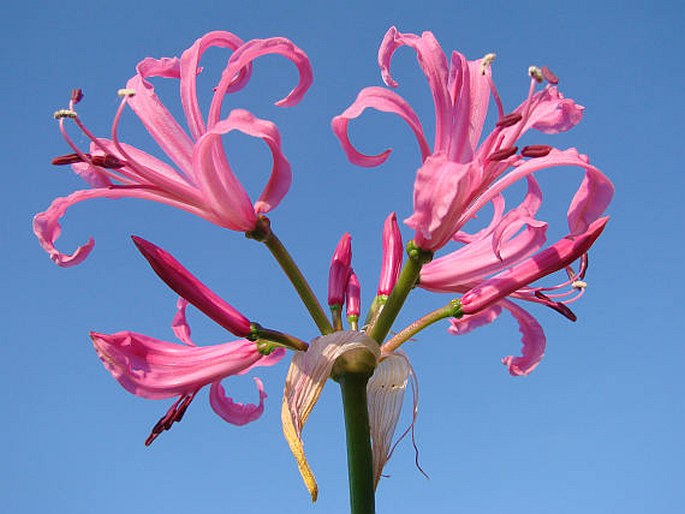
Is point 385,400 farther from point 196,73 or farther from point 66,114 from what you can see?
point 66,114

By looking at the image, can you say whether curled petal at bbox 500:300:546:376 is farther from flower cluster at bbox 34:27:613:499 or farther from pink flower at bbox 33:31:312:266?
pink flower at bbox 33:31:312:266

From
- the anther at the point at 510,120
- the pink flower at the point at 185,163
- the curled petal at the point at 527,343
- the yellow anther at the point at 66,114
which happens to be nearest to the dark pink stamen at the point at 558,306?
the curled petal at the point at 527,343

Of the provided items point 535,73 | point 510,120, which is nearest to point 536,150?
point 510,120

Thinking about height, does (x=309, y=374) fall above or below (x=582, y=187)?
below

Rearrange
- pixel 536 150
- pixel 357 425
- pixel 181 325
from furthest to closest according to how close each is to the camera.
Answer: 1. pixel 181 325
2. pixel 536 150
3. pixel 357 425

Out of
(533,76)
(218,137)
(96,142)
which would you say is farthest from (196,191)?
(533,76)

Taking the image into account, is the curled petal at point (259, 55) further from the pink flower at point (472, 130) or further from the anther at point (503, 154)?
the anther at point (503, 154)

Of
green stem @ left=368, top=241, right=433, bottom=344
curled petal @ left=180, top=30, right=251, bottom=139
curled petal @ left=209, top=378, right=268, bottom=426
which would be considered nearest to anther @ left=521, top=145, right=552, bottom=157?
green stem @ left=368, top=241, right=433, bottom=344
